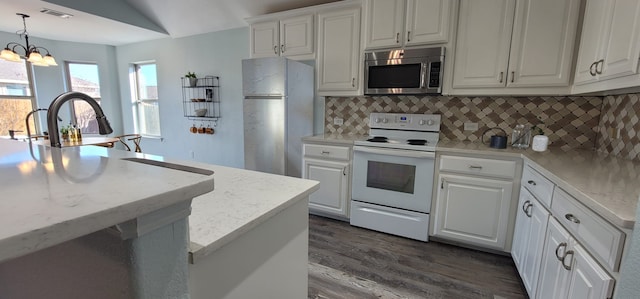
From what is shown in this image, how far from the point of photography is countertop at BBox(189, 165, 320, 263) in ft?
2.32

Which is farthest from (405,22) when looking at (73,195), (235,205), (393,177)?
(73,195)

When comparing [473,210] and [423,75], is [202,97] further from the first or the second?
[473,210]

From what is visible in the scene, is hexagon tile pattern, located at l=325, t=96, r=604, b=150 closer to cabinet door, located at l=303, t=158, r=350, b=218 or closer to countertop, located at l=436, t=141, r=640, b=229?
countertop, located at l=436, t=141, r=640, b=229

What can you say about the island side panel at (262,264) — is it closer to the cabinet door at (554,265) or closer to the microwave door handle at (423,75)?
the cabinet door at (554,265)

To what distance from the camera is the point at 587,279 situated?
1044 millimetres

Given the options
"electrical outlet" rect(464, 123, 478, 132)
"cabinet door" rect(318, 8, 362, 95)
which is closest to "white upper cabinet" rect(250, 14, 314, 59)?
"cabinet door" rect(318, 8, 362, 95)

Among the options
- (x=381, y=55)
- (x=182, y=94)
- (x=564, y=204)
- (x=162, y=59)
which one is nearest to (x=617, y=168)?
(x=564, y=204)

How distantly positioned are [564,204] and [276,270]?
51.8 inches

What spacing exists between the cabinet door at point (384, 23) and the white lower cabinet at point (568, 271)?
1.86 meters

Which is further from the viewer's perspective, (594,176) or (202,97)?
(202,97)

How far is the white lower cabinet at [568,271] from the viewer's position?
0.98m

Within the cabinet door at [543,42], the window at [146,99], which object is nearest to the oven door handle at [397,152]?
the cabinet door at [543,42]

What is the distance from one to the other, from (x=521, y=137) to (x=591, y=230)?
160 centimetres

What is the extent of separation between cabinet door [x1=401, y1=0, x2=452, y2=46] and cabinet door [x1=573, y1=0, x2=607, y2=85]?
0.88 meters
